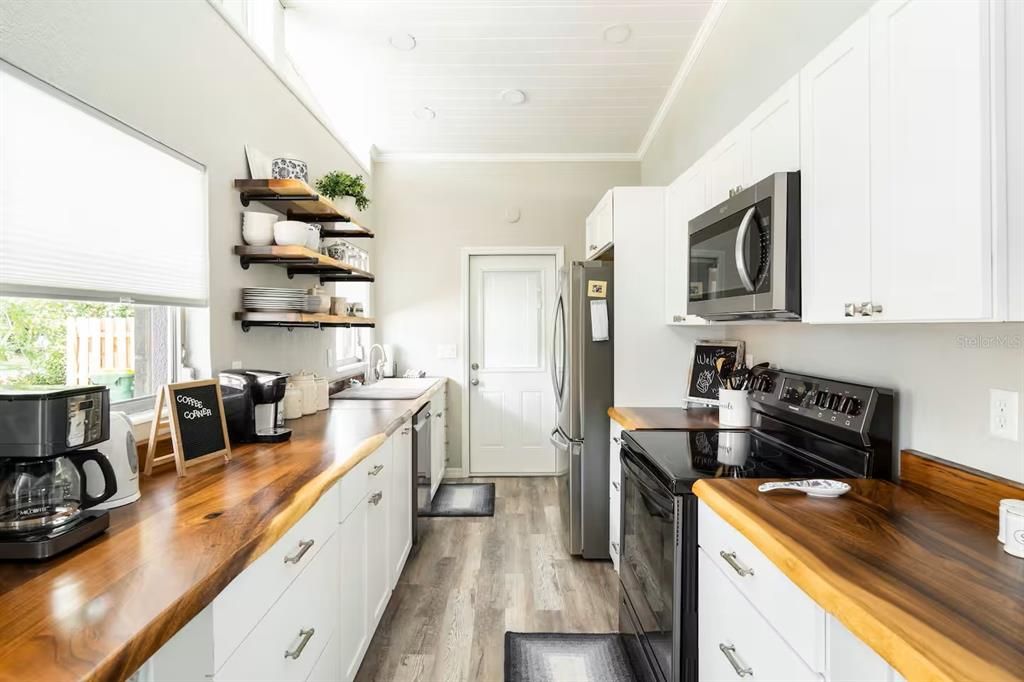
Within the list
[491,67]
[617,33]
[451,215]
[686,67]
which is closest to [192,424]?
[491,67]

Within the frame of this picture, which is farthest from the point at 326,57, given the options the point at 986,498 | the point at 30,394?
the point at 986,498

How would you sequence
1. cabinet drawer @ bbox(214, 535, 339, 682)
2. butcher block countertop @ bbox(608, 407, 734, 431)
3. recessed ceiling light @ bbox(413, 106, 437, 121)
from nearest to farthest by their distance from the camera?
cabinet drawer @ bbox(214, 535, 339, 682) → butcher block countertop @ bbox(608, 407, 734, 431) → recessed ceiling light @ bbox(413, 106, 437, 121)

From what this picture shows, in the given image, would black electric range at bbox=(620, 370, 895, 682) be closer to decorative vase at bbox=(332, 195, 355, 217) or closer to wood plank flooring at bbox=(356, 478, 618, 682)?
wood plank flooring at bbox=(356, 478, 618, 682)

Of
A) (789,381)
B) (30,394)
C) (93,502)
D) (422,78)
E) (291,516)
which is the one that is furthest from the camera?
(422,78)

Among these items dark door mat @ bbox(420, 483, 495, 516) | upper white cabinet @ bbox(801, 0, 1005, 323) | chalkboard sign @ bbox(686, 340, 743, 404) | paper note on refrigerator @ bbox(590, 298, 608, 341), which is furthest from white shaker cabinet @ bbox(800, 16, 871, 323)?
dark door mat @ bbox(420, 483, 495, 516)

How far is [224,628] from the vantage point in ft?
3.31

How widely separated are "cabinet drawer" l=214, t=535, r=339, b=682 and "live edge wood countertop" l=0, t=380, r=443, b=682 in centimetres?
21

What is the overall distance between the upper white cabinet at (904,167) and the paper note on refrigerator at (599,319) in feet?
4.87

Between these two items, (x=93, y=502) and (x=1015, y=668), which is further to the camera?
(x=93, y=502)

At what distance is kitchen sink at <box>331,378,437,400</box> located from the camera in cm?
329

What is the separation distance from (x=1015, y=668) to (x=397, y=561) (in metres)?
2.37

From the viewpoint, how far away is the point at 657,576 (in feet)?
5.77

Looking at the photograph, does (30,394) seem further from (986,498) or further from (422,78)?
(422,78)

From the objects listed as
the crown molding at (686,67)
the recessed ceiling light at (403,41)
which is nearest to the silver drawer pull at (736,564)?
the crown molding at (686,67)
